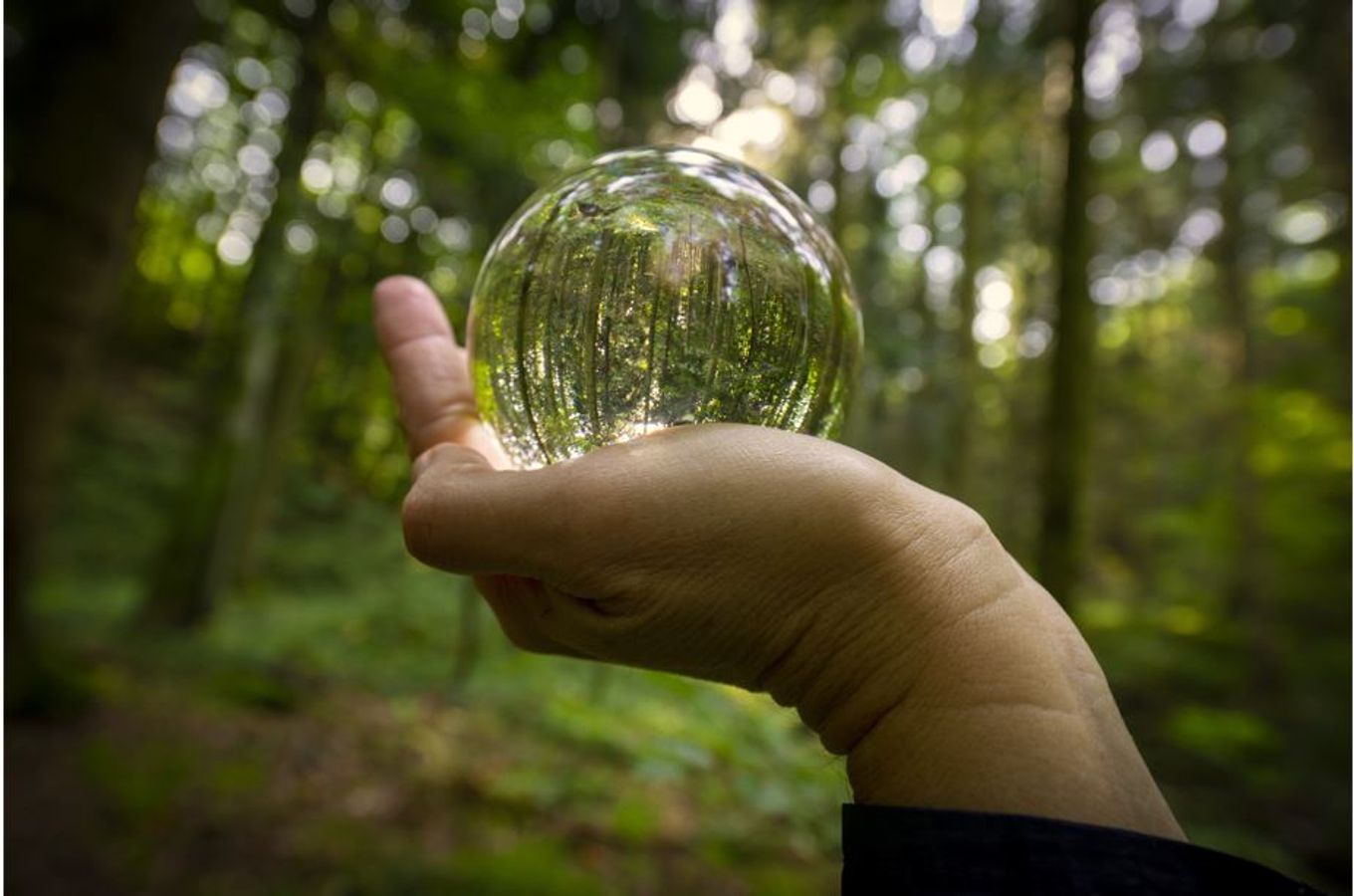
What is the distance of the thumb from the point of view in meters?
1.25

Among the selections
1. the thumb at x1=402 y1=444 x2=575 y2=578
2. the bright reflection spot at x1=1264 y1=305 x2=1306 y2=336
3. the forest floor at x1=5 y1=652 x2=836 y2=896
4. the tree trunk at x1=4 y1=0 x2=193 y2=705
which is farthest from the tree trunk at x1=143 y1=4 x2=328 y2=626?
the bright reflection spot at x1=1264 y1=305 x2=1306 y2=336

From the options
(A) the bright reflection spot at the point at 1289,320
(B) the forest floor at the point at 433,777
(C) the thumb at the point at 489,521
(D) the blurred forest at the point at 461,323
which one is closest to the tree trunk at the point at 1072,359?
(D) the blurred forest at the point at 461,323

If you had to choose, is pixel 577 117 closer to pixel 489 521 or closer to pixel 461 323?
pixel 461 323

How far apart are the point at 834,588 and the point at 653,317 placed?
2.01 ft

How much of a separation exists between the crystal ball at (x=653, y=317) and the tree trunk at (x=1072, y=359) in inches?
179

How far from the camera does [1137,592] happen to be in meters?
21.8

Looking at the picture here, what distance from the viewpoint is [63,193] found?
4332mm

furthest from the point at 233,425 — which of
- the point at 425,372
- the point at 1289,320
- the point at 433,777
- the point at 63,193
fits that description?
the point at 1289,320

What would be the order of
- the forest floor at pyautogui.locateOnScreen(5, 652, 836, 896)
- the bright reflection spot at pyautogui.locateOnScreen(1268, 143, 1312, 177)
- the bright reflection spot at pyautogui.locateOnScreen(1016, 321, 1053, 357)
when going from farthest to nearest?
the bright reflection spot at pyautogui.locateOnScreen(1016, 321, 1053, 357) < the bright reflection spot at pyautogui.locateOnScreen(1268, 143, 1312, 177) < the forest floor at pyautogui.locateOnScreen(5, 652, 836, 896)

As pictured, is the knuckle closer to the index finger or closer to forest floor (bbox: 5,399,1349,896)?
the index finger

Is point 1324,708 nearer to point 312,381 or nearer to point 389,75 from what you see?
point 389,75

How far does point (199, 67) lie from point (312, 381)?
505cm

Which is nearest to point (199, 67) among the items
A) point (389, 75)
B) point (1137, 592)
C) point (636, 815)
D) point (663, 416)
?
point (389, 75)

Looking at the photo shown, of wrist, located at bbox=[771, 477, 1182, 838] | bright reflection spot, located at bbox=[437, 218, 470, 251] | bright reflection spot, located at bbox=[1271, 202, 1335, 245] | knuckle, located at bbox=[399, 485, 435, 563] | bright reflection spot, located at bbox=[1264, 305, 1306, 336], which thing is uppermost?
bright reflection spot, located at bbox=[1271, 202, 1335, 245]
